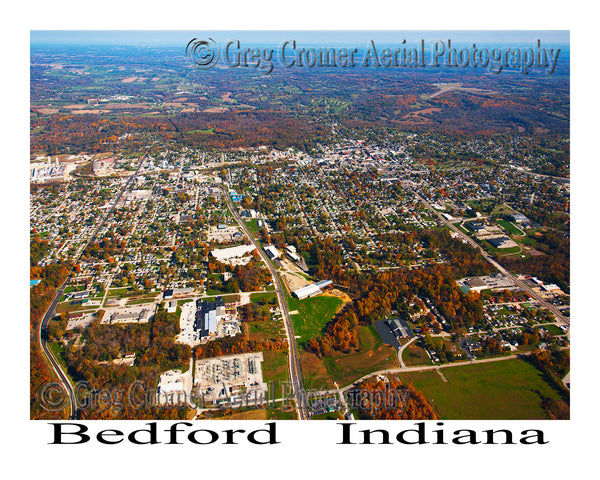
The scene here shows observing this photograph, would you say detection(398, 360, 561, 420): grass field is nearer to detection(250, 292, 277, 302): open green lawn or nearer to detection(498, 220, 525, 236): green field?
detection(250, 292, 277, 302): open green lawn

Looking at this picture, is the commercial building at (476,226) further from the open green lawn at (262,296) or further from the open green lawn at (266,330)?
the open green lawn at (266,330)

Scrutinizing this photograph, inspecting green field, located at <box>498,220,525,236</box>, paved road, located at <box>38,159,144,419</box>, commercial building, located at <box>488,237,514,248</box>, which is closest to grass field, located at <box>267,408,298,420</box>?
paved road, located at <box>38,159,144,419</box>

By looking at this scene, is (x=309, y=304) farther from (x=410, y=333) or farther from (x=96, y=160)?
(x=96, y=160)

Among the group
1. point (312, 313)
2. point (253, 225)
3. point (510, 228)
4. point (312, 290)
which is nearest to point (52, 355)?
point (312, 313)

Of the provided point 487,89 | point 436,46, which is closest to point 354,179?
point 436,46

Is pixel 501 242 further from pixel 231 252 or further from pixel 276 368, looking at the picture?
pixel 276 368

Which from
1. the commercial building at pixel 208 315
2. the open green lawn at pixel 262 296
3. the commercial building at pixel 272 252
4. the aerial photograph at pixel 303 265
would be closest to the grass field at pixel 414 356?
the aerial photograph at pixel 303 265

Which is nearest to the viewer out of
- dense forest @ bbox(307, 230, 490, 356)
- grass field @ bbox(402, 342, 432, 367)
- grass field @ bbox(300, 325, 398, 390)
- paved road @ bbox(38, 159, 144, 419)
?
paved road @ bbox(38, 159, 144, 419)
